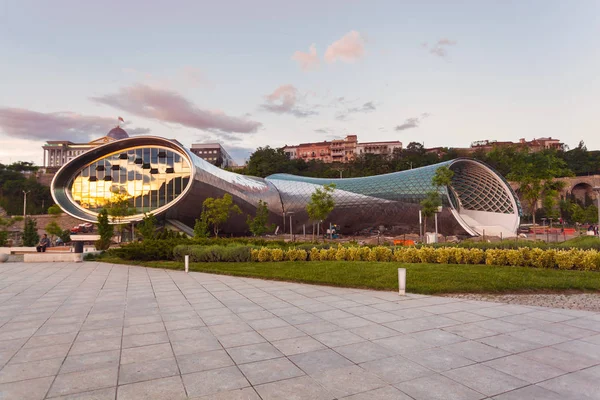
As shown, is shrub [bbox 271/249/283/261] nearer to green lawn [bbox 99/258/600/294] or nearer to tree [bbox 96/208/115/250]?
green lawn [bbox 99/258/600/294]

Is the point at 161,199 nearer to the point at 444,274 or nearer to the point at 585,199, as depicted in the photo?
the point at 444,274

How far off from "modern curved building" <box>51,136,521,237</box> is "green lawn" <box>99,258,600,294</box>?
28.6 meters

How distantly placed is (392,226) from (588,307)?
132 ft

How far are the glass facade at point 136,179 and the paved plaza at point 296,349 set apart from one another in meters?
36.6

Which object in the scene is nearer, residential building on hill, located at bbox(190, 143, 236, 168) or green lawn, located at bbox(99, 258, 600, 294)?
green lawn, located at bbox(99, 258, 600, 294)

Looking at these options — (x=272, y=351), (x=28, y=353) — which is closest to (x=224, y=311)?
(x=272, y=351)

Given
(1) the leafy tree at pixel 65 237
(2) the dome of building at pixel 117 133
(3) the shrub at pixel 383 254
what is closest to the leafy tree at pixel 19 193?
(2) the dome of building at pixel 117 133

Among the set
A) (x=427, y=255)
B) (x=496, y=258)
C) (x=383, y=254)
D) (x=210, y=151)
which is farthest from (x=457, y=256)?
(x=210, y=151)

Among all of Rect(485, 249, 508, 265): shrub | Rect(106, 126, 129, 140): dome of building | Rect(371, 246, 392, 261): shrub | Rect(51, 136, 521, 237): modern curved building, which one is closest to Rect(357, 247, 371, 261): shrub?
Rect(371, 246, 392, 261): shrub

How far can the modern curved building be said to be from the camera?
43.2m

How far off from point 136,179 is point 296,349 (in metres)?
45.7

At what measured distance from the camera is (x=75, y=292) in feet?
39.0

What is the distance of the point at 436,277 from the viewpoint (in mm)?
12258

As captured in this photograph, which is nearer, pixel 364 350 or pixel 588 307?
pixel 364 350
